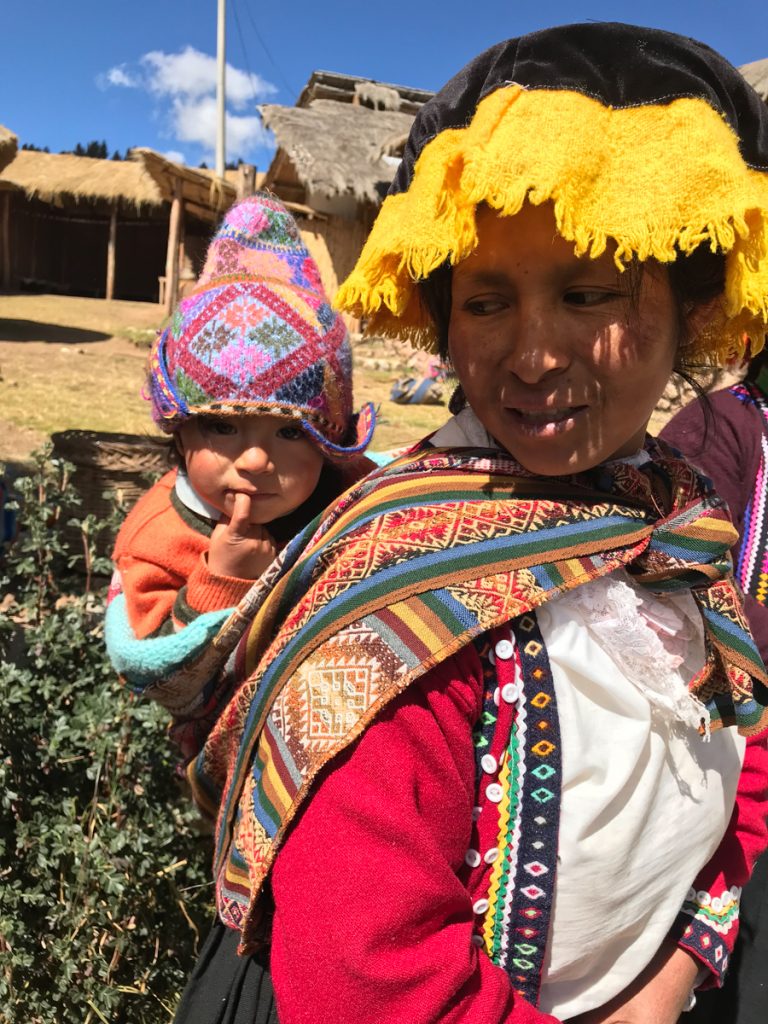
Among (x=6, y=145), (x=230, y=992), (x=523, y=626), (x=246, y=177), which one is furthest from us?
(x=6, y=145)

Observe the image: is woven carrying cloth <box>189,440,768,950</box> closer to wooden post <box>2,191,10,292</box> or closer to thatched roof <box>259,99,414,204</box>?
thatched roof <box>259,99,414,204</box>

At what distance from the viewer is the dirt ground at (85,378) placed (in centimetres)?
725

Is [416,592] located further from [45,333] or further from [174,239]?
[45,333]

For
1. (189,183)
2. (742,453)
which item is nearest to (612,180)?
(742,453)

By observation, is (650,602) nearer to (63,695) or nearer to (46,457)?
(63,695)

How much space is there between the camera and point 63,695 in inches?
85.3

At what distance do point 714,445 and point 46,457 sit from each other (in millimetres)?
2117

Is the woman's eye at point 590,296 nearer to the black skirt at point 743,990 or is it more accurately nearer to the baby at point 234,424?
the baby at point 234,424

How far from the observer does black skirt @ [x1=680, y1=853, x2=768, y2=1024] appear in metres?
1.50

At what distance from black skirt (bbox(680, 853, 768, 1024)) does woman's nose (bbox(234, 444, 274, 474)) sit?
1332 millimetres

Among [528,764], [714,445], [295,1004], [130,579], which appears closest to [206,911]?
[130,579]

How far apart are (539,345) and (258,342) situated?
0.74 m

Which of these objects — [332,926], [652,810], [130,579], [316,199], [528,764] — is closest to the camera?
[332,926]

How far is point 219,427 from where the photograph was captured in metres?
1.62
